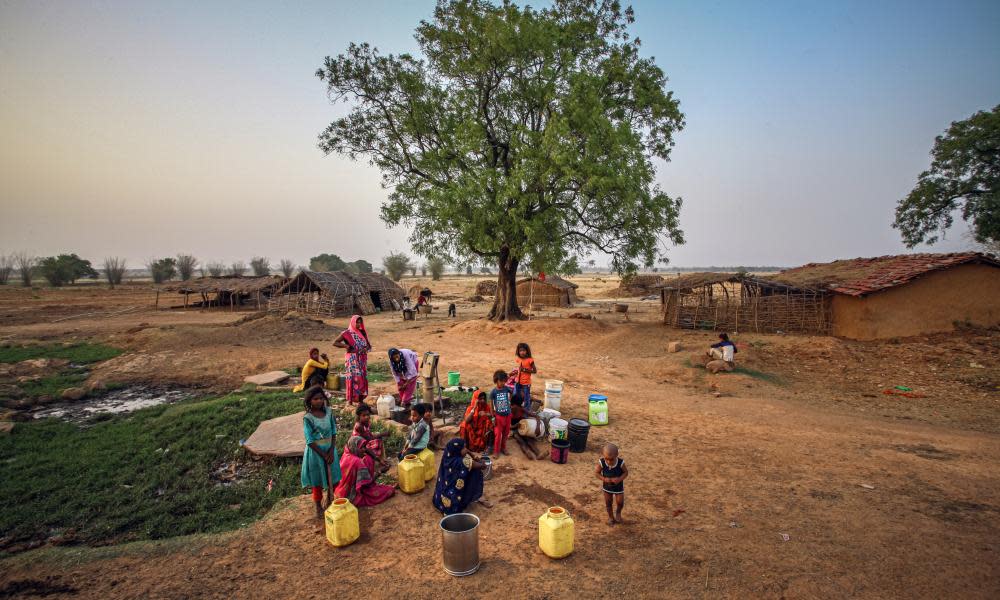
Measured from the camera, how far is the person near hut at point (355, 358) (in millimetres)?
7621

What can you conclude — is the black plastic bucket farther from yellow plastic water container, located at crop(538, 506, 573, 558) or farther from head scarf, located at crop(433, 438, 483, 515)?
yellow plastic water container, located at crop(538, 506, 573, 558)

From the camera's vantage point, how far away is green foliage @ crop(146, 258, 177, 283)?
186ft

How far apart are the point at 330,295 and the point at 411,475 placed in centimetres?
2329

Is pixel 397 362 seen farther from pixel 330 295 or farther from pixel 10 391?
pixel 330 295

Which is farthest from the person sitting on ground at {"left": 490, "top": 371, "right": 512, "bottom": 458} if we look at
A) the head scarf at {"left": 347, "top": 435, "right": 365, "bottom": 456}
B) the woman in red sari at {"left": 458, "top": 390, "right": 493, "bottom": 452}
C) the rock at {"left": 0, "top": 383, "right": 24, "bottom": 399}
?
the rock at {"left": 0, "top": 383, "right": 24, "bottom": 399}

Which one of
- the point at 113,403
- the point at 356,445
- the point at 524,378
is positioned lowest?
the point at 113,403

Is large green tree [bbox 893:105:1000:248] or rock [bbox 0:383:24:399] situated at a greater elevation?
large green tree [bbox 893:105:1000:248]

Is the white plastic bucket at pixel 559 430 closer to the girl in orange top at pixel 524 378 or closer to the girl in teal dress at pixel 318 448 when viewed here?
the girl in orange top at pixel 524 378

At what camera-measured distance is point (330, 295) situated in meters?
26.2

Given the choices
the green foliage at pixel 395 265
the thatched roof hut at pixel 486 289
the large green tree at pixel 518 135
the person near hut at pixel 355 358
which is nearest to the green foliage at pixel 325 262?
the green foliage at pixel 395 265

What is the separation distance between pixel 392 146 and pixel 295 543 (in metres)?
19.7

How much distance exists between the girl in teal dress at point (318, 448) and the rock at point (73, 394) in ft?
32.6

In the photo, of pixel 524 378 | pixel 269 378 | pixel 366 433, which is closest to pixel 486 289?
pixel 269 378

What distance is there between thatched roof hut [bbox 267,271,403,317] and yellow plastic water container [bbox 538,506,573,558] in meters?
24.4
